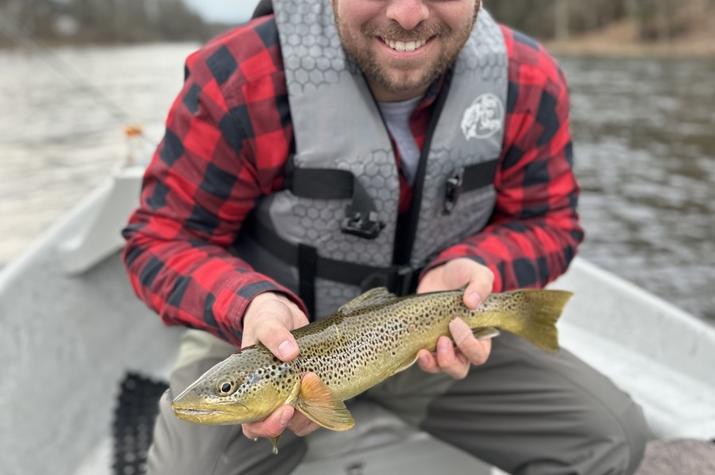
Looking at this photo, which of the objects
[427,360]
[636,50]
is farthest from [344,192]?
[636,50]

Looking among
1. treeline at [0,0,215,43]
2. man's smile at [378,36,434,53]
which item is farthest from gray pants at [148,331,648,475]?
treeline at [0,0,215,43]

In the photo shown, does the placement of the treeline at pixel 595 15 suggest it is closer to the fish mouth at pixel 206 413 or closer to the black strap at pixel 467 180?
the black strap at pixel 467 180

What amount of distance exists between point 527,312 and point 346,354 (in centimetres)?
67

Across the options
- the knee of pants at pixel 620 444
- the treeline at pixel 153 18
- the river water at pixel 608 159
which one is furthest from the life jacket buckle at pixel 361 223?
the treeline at pixel 153 18

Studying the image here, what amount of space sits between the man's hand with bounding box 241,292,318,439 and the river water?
2894 mm

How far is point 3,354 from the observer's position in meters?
3.05

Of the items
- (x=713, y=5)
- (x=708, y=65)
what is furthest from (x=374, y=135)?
(x=713, y=5)

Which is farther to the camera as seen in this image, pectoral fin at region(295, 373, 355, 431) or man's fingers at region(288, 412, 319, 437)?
man's fingers at region(288, 412, 319, 437)

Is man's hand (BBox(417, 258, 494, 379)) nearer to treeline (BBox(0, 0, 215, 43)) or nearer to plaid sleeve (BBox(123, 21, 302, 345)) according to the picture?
plaid sleeve (BBox(123, 21, 302, 345))

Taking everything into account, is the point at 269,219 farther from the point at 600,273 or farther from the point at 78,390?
the point at 600,273

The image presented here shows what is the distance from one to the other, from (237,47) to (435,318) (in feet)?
3.70

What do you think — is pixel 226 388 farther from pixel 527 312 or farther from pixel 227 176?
pixel 527 312

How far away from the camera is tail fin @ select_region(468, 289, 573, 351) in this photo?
→ 232 centimetres

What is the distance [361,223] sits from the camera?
8.02ft
